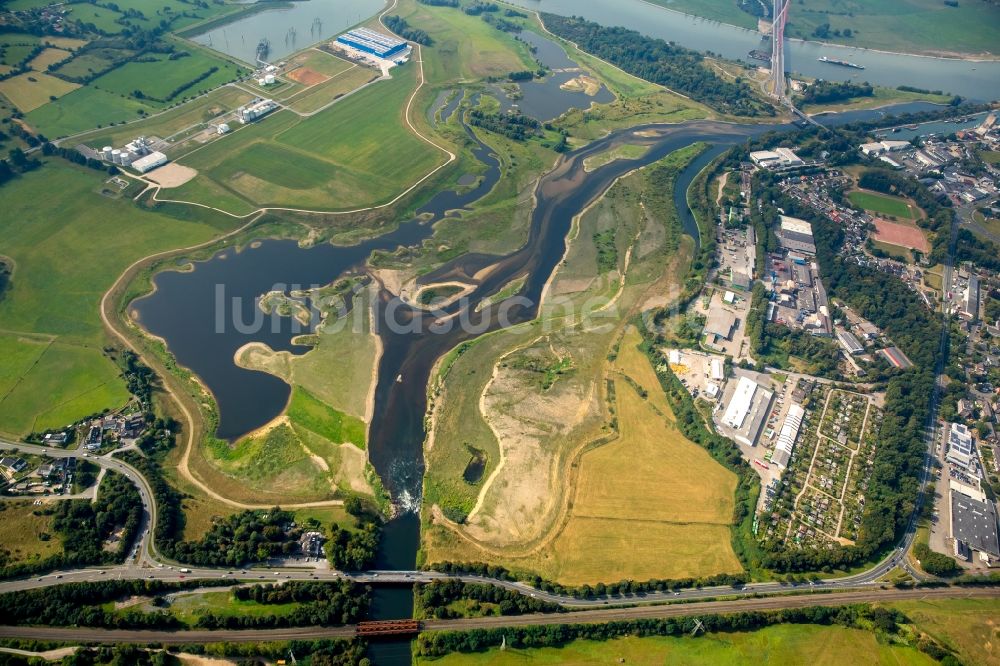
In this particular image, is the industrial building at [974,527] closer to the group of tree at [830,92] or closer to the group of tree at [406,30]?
the group of tree at [830,92]

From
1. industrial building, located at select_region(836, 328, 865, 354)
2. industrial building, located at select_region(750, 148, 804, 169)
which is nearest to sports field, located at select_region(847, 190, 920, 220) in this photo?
industrial building, located at select_region(750, 148, 804, 169)

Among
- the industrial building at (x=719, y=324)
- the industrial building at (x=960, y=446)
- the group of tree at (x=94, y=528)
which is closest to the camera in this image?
the group of tree at (x=94, y=528)

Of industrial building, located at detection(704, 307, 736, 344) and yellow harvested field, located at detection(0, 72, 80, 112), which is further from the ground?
yellow harvested field, located at detection(0, 72, 80, 112)

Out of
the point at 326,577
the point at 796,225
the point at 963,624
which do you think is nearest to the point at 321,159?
the point at 326,577

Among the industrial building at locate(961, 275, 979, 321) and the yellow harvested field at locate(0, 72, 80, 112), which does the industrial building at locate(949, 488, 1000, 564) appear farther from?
the yellow harvested field at locate(0, 72, 80, 112)

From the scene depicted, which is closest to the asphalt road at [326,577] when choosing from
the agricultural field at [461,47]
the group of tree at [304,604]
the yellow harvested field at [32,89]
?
the group of tree at [304,604]

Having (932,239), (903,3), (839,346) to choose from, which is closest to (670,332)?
(839,346)
